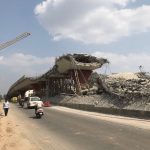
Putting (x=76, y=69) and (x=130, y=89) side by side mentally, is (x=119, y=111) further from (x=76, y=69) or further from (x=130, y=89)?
(x=76, y=69)

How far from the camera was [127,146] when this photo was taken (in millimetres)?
14406

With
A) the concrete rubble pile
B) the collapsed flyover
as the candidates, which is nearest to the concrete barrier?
the concrete rubble pile

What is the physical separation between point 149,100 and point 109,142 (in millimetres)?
23569

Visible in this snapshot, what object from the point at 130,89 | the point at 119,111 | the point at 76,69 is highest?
the point at 76,69

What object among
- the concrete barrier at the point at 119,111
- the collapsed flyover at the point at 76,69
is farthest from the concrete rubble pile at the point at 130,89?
the collapsed flyover at the point at 76,69

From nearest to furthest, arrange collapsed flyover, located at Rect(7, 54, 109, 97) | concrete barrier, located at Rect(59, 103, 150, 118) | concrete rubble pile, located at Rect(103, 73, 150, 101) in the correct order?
concrete barrier, located at Rect(59, 103, 150, 118) < concrete rubble pile, located at Rect(103, 73, 150, 101) < collapsed flyover, located at Rect(7, 54, 109, 97)

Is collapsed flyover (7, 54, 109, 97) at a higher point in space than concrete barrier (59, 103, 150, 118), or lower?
higher

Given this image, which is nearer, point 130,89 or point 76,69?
point 130,89

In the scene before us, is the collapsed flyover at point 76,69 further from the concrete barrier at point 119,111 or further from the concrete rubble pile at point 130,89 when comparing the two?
the concrete barrier at point 119,111

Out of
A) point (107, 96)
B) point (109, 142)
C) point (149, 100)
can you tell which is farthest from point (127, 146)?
point (107, 96)

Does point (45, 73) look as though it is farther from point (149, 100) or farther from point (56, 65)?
point (149, 100)

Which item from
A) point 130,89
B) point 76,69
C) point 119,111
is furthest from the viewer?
point 76,69

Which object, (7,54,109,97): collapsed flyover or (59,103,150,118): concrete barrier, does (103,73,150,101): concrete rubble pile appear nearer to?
(59,103,150,118): concrete barrier

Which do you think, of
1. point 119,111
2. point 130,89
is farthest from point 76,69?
point 119,111
